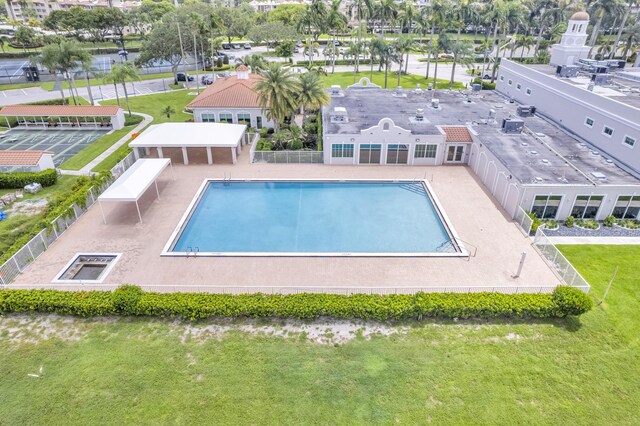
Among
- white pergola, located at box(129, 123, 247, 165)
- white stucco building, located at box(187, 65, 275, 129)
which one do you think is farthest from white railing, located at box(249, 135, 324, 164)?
white stucco building, located at box(187, 65, 275, 129)

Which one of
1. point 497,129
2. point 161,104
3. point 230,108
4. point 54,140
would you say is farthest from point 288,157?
point 161,104

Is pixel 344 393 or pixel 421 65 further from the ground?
pixel 421 65

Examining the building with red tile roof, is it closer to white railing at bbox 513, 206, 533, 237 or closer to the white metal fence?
the white metal fence

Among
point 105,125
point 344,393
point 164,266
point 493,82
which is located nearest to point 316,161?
point 164,266

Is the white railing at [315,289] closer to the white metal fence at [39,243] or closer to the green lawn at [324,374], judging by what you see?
the white metal fence at [39,243]

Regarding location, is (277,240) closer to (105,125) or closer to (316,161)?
(316,161)
